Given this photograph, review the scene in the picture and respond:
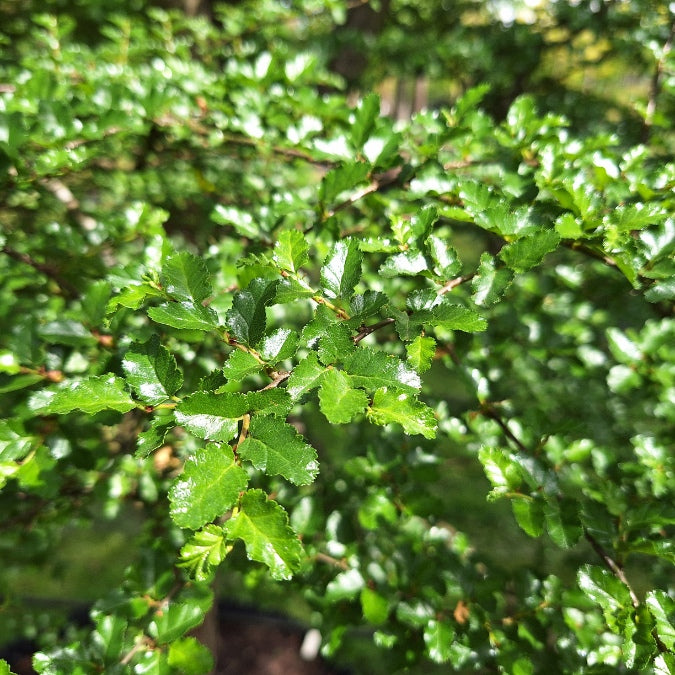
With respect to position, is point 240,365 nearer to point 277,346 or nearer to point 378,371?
point 277,346

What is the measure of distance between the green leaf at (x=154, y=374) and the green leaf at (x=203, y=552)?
217 millimetres

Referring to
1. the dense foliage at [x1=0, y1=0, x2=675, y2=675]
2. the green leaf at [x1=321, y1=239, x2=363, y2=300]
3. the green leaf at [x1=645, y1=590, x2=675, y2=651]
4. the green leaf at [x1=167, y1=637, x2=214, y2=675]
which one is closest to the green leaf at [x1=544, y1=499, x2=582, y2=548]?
the dense foliage at [x1=0, y1=0, x2=675, y2=675]

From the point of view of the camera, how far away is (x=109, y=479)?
1.32 m

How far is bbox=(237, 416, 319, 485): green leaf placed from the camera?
66cm

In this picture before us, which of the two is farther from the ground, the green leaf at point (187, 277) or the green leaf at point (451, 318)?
the green leaf at point (451, 318)

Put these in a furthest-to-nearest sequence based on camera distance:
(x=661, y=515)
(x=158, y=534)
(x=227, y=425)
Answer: (x=158, y=534)
(x=661, y=515)
(x=227, y=425)

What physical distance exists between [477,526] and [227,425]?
3.40 meters

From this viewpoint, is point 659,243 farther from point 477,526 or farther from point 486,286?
point 477,526

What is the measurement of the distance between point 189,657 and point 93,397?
1.78ft

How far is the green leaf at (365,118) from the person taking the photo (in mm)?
1099

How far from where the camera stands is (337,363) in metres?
0.78

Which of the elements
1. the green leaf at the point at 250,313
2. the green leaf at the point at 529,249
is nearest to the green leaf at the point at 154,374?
the green leaf at the point at 250,313

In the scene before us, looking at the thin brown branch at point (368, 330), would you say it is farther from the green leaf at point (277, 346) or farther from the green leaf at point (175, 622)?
the green leaf at point (175, 622)

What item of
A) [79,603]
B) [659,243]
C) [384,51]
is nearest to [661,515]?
[659,243]
